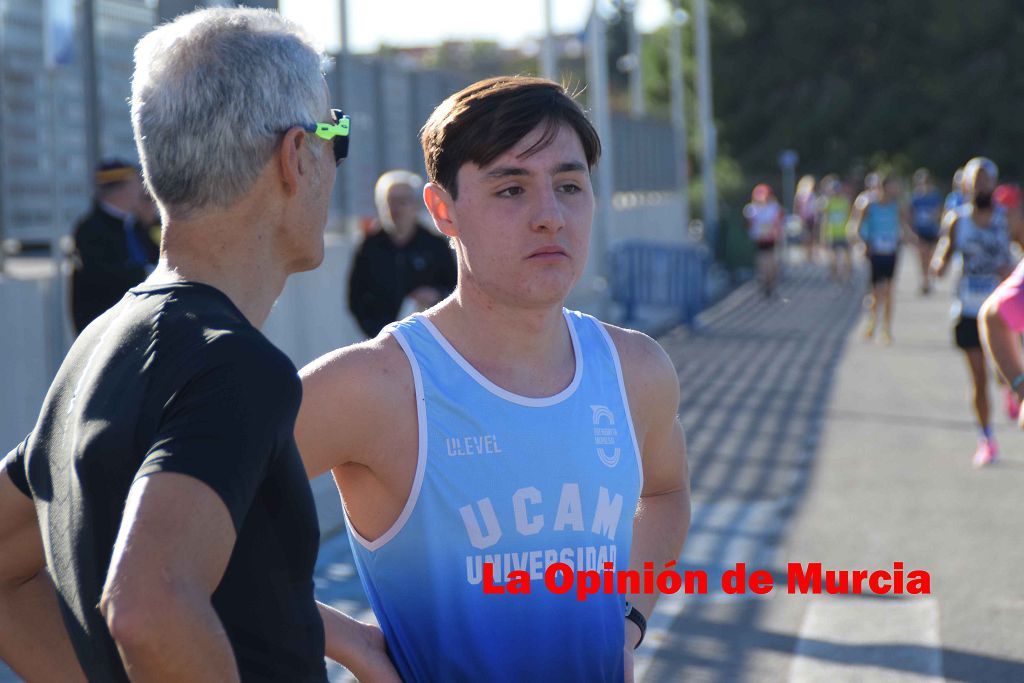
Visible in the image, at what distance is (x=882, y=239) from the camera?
62.4 feet

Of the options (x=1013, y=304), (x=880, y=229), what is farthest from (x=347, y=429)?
(x=880, y=229)

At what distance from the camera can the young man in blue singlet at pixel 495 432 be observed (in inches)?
105

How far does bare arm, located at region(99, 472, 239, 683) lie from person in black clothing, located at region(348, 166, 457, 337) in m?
7.61

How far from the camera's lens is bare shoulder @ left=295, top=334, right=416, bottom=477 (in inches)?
104

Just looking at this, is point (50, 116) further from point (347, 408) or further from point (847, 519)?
point (347, 408)

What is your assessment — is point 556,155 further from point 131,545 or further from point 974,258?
point 974,258

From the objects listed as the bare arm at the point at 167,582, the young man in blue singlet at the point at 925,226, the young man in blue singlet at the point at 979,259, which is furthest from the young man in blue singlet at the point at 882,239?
the bare arm at the point at 167,582

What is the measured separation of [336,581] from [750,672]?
2213 mm

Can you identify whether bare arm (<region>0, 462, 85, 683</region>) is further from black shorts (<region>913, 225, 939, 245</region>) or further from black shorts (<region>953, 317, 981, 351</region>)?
black shorts (<region>913, 225, 939, 245</region>)

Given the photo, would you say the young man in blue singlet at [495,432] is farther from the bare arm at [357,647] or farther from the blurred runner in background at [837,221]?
the blurred runner in background at [837,221]

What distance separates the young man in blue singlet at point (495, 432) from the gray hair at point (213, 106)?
763 mm

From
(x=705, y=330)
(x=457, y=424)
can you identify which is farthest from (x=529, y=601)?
(x=705, y=330)

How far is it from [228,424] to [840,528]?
6.94 m

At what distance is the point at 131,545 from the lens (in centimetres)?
168
